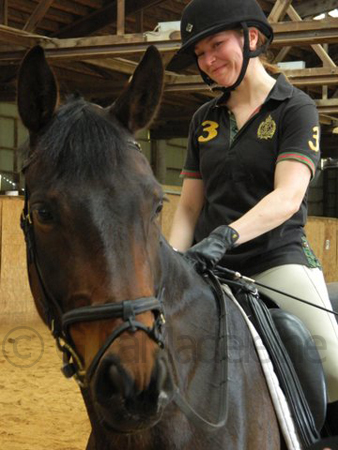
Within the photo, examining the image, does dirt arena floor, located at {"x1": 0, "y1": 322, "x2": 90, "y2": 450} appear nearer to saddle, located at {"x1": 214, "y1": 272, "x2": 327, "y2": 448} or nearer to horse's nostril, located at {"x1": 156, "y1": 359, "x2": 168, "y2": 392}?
saddle, located at {"x1": 214, "y1": 272, "x2": 327, "y2": 448}

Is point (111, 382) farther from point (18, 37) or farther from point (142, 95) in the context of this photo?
point (18, 37)

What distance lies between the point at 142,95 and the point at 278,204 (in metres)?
0.65

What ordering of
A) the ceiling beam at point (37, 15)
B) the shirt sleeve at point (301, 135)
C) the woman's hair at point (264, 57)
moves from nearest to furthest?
the shirt sleeve at point (301, 135) < the woman's hair at point (264, 57) < the ceiling beam at point (37, 15)

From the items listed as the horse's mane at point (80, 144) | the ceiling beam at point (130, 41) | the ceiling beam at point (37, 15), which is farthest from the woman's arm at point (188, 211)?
the ceiling beam at point (37, 15)

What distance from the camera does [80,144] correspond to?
1.55m

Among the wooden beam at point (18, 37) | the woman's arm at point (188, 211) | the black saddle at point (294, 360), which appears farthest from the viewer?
the wooden beam at point (18, 37)

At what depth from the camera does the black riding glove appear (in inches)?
78.8

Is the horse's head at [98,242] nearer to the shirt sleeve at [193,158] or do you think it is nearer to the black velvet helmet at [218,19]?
the black velvet helmet at [218,19]

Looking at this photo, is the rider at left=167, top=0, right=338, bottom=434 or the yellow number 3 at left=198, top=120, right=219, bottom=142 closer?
the rider at left=167, top=0, right=338, bottom=434

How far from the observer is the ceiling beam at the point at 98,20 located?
9750mm

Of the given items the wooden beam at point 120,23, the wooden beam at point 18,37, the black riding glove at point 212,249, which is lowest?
the black riding glove at point 212,249

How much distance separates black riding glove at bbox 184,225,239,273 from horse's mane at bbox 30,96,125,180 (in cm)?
53

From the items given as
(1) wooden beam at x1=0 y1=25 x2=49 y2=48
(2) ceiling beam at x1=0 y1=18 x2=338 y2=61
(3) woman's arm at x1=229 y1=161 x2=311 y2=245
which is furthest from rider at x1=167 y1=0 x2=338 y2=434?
(1) wooden beam at x1=0 y1=25 x2=49 y2=48

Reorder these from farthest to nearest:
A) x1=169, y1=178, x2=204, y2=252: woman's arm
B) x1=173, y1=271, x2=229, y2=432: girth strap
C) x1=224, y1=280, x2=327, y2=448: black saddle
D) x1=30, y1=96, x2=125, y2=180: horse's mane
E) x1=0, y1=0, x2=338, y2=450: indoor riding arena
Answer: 1. x1=0, y1=0, x2=338, y2=450: indoor riding arena
2. x1=169, y1=178, x2=204, y2=252: woman's arm
3. x1=224, y1=280, x2=327, y2=448: black saddle
4. x1=173, y1=271, x2=229, y2=432: girth strap
5. x1=30, y1=96, x2=125, y2=180: horse's mane
